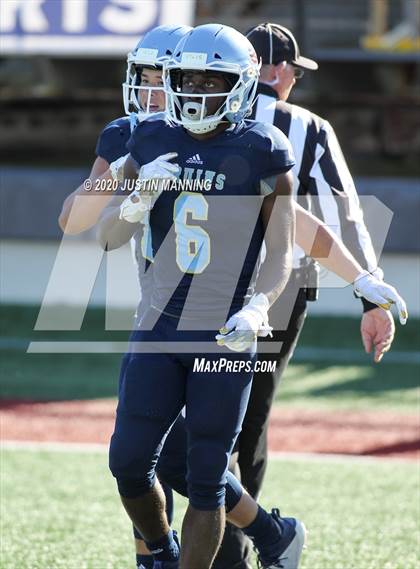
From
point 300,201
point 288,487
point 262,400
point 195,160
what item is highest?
point 195,160

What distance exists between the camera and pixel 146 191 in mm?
3410

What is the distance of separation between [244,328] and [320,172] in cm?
110

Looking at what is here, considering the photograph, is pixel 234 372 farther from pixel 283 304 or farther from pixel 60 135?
pixel 60 135

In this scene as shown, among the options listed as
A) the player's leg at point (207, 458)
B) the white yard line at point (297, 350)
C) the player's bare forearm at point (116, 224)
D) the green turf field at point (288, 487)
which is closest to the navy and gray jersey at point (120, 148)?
the player's bare forearm at point (116, 224)

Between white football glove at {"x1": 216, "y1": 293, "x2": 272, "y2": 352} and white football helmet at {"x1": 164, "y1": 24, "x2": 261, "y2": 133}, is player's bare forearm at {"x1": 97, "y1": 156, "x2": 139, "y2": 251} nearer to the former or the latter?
white football helmet at {"x1": 164, "y1": 24, "x2": 261, "y2": 133}

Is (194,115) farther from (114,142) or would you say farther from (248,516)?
(248,516)

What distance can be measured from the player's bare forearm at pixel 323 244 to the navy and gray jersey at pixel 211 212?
261 mm

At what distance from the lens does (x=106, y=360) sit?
886cm

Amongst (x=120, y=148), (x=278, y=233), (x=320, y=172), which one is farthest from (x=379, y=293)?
(x=120, y=148)

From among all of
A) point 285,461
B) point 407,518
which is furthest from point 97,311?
point 407,518

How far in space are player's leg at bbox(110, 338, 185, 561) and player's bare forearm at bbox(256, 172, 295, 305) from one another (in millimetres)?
395

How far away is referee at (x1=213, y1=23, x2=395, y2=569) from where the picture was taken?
4090mm

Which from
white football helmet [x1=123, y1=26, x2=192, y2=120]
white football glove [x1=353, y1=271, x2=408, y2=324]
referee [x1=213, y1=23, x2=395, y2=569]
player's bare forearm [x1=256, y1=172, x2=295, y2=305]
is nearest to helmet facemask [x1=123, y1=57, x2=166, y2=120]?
white football helmet [x1=123, y1=26, x2=192, y2=120]

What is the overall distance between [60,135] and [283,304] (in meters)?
12.3
